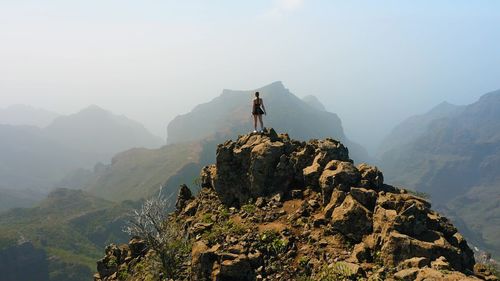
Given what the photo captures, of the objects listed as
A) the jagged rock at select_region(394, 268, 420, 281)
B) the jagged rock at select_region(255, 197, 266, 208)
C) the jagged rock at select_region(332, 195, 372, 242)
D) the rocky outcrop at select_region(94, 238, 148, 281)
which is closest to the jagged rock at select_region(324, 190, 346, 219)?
the jagged rock at select_region(332, 195, 372, 242)

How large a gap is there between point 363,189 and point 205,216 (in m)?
13.7

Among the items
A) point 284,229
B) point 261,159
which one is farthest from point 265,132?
point 284,229

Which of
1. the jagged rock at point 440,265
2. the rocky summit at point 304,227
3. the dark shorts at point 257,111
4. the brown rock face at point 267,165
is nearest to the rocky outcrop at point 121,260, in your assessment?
the rocky summit at point 304,227

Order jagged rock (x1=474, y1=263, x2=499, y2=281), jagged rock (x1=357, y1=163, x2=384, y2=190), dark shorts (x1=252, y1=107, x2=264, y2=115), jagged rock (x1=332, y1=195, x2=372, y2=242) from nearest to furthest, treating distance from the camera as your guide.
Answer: jagged rock (x1=474, y1=263, x2=499, y2=281)
jagged rock (x1=332, y1=195, x2=372, y2=242)
jagged rock (x1=357, y1=163, x2=384, y2=190)
dark shorts (x1=252, y1=107, x2=264, y2=115)

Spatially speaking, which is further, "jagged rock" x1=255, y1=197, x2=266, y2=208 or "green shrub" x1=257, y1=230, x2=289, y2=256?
"jagged rock" x1=255, y1=197, x2=266, y2=208

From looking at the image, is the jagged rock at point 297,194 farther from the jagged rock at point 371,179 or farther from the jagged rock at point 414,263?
the jagged rock at point 414,263

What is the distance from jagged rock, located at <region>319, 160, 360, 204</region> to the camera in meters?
28.2

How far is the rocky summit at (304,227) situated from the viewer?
21.9 metres

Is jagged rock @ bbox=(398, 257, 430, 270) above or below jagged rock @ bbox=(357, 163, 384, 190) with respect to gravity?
below

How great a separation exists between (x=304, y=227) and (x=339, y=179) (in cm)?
416

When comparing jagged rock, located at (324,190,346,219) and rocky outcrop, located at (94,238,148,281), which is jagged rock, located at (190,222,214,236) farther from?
jagged rock, located at (324,190,346,219)

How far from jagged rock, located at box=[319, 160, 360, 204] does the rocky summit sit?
0.07 m

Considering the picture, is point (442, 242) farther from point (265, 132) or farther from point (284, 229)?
point (265, 132)

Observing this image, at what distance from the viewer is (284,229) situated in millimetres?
27375
